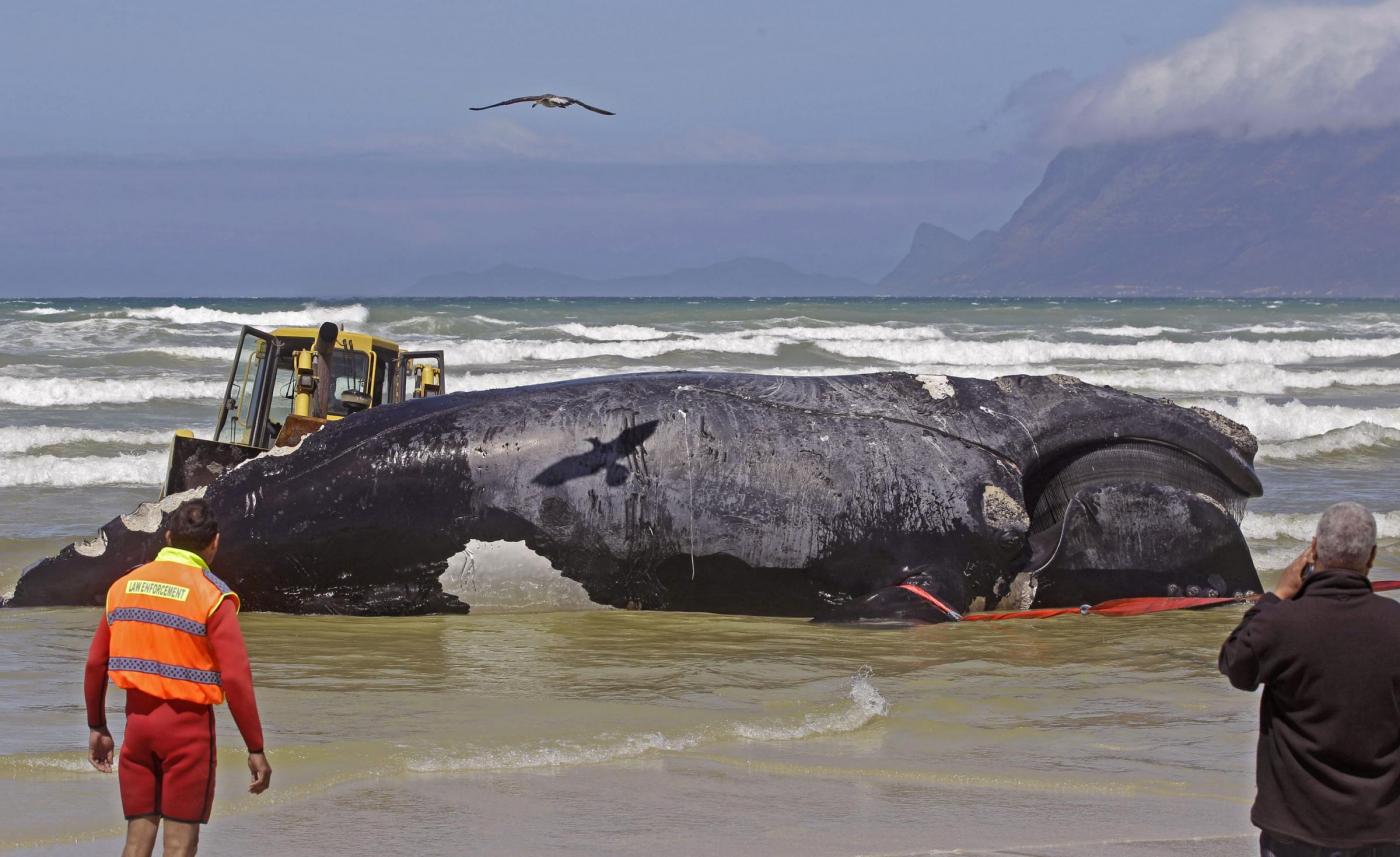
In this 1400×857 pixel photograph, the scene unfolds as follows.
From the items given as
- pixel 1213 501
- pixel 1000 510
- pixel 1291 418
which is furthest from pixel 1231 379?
pixel 1000 510

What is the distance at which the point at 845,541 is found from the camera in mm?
10117

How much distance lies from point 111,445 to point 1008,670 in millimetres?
15652

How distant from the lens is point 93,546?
34.2 feet

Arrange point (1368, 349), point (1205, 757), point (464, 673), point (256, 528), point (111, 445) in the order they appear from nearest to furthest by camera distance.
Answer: point (1205, 757) < point (464, 673) < point (256, 528) < point (111, 445) < point (1368, 349)

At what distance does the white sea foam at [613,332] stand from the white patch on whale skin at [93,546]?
41515 mm

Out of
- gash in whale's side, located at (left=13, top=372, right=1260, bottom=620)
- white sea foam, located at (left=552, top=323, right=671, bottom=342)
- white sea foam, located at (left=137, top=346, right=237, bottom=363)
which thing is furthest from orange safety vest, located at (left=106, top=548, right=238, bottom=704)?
white sea foam, located at (left=552, top=323, right=671, bottom=342)

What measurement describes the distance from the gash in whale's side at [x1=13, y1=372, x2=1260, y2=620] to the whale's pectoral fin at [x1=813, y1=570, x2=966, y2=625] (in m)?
0.02

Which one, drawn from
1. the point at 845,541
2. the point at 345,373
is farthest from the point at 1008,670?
the point at 345,373

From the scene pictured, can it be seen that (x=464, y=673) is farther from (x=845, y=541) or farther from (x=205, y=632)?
(x=205, y=632)

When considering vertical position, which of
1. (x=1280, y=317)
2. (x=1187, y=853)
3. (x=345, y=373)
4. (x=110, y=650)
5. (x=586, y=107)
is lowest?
(x=1187, y=853)

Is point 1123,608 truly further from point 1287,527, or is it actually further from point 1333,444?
point 1333,444

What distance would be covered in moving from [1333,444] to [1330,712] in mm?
17258

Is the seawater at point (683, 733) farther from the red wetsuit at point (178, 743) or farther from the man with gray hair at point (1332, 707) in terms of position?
the man with gray hair at point (1332, 707)

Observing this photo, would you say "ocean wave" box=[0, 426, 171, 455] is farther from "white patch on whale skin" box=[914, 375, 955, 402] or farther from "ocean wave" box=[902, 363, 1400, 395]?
"ocean wave" box=[902, 363, 1400, 395]
